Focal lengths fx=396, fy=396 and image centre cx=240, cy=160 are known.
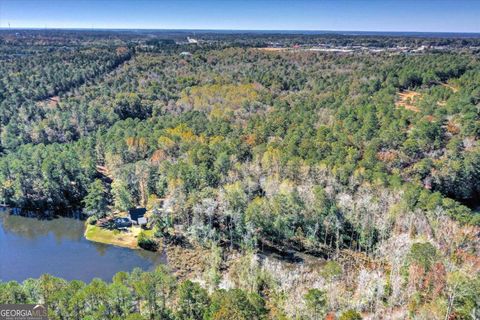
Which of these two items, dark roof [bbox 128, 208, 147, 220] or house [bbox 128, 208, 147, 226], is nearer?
house [bbox 128, 208, 147, 226]

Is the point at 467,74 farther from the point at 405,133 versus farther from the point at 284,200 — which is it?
the point at 284,200

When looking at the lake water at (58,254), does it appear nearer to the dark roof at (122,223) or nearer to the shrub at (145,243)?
the shrub at (145,243)

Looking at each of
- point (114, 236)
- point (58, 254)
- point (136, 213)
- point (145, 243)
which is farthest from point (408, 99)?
point (58, 254)

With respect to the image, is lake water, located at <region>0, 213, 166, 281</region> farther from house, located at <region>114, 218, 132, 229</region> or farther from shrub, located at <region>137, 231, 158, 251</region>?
house, located at <region>114, 218, 132, 229</region>

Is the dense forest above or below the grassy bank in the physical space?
above

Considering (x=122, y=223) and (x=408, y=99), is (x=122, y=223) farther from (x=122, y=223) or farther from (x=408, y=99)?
(x=408, y=99)

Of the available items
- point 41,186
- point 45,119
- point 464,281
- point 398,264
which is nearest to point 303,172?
point 398,264

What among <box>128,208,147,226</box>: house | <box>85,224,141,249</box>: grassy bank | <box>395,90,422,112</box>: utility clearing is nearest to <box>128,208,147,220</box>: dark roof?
<box>128,208,147,226</box>: house

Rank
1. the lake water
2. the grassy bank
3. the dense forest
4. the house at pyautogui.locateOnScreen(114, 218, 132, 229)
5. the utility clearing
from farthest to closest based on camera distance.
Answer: the utility clearing, the house at pyautogui.locateOnScreen(114, 218, 132, 229), the grassy bank, the lake water, the dense forest
